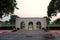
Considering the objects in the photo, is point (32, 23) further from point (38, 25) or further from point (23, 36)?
point (23, 36)

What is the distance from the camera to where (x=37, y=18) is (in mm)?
67938

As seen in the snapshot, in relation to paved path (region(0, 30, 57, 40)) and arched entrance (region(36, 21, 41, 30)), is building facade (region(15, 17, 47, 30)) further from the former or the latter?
paved path (region(0, 30, 57, 40))

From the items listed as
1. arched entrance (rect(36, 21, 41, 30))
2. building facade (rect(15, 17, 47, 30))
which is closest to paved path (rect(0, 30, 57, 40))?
building facade (rect(15, 17, 47, 30))

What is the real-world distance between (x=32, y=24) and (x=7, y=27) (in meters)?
10.3

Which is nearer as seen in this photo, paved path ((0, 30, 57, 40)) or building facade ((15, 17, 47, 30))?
paved path ((0, 30, 57, 40))

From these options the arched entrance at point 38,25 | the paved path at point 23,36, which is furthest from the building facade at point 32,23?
the paved path at point 23,36

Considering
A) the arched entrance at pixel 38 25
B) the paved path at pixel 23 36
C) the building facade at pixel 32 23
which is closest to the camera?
the paved path at pixel 23 36

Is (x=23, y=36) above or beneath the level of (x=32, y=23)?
beneath

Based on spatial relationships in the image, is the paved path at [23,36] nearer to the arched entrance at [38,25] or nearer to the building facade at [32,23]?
the building facade at [32,23]

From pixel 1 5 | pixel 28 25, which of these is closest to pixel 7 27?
pixel 28 25

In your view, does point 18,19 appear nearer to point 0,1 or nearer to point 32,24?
point 32,24

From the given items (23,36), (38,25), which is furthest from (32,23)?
(23,36)

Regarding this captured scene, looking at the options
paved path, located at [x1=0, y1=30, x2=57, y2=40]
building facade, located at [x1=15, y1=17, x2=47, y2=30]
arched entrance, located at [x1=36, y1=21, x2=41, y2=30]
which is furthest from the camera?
arched entrance, located at [x1=36, y1=21, x2=41, y2=30]

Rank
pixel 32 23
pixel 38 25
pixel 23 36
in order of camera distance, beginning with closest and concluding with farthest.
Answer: pixel 23 36 → pixel 32 23 → pixel 38 25
